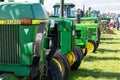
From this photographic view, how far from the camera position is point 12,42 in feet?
15.7

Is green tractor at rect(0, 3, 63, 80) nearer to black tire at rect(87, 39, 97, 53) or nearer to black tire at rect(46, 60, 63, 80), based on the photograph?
black tire at rect(46, 60, 63, 80)

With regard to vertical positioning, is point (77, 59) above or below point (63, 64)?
below

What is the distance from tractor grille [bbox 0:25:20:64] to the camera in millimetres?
4738

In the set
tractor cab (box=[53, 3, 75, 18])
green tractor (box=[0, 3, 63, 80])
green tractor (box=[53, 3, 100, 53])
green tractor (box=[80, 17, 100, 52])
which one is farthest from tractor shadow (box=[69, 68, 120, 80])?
tractor cab (box=[53, 3, 75, 18])

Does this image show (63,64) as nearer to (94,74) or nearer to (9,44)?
(9,44)

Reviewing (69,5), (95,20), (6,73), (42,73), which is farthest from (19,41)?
(95,20)

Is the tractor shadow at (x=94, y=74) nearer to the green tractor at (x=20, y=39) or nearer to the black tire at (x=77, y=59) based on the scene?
the black tire at (x=77, y=59)

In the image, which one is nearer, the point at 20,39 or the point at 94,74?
the point at 20,39

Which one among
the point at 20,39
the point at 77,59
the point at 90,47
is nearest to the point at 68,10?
the point at 90,47

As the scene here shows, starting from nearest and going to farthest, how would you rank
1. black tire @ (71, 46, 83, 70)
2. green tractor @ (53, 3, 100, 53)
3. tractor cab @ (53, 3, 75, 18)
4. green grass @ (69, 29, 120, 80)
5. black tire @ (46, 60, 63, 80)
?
black tire @ (46, 60, 63, 80) < green grass @ (69, 29, 120, 80) < black tire @ (71, 46, 83, 70) < green tractor @ (53, 3, 100, 53) < tractor cab @ (53, 3, 75, 18)

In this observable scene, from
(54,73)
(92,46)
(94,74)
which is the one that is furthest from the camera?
(92,46)

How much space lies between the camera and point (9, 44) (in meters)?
4.77

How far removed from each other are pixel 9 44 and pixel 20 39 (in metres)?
0.16

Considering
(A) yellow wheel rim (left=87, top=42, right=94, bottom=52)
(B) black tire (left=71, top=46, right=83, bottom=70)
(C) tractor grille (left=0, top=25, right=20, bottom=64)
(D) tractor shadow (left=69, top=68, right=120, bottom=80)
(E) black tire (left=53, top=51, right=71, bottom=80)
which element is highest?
(C) tractor grille (left=0, top=25, right=20, bottom=64)
